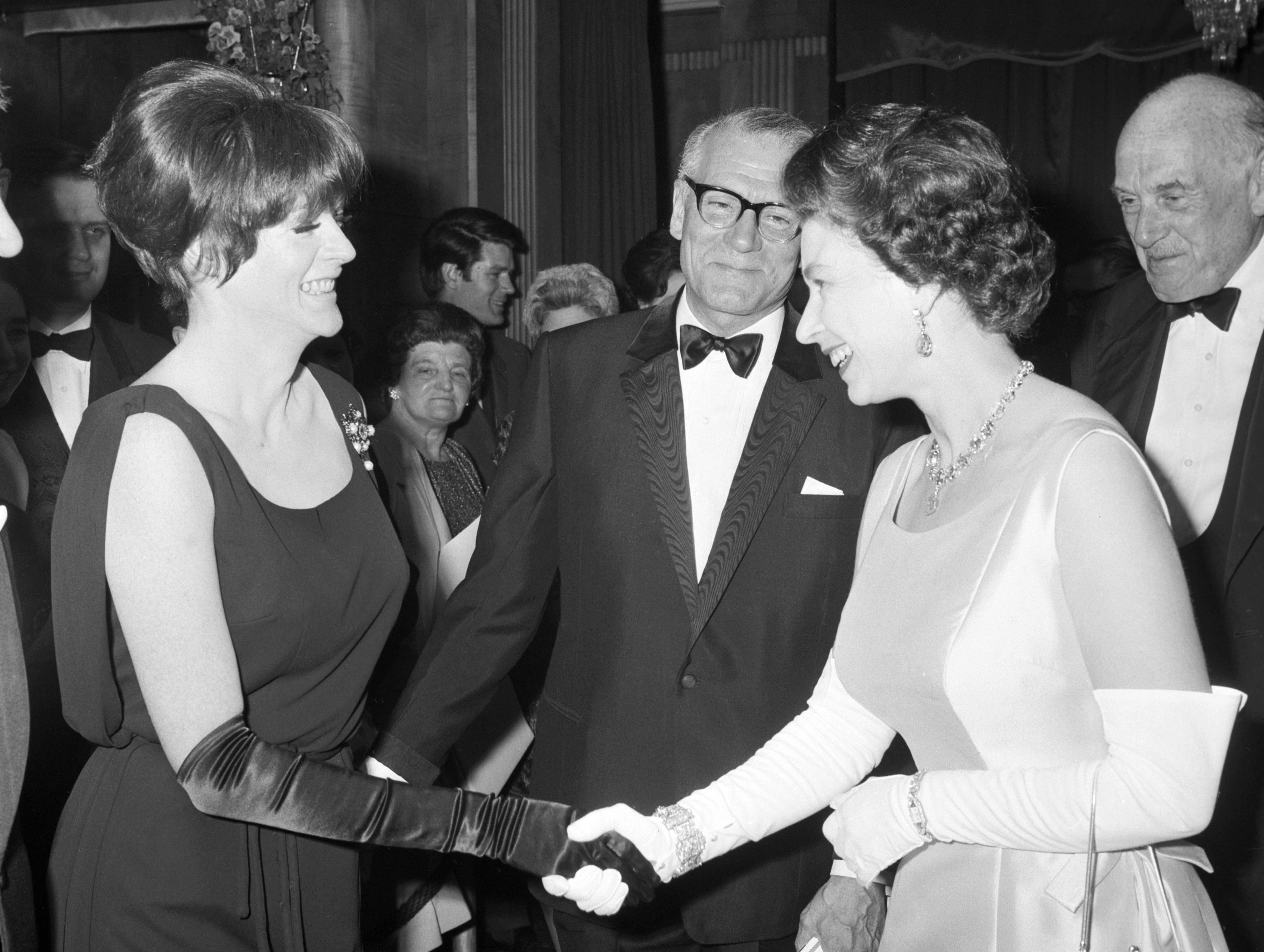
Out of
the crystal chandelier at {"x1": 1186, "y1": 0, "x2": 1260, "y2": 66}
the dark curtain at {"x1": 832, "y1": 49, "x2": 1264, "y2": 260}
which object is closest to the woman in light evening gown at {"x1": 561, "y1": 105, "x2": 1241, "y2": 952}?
the crystal chandelier at {"x1": 1186, "y1": 0, "x2": 1260, "y2": 66}

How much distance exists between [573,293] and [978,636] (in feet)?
11.0

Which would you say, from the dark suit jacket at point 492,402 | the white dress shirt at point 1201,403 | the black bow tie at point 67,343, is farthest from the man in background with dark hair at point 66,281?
the white dress shirt at point 1201,403

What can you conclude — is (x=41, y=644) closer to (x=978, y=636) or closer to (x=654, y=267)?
(x=978, y=636)

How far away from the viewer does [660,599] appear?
201 centimetres

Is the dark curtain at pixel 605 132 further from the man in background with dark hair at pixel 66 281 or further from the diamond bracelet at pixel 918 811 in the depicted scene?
the diamond bracelet at pixel 918 811

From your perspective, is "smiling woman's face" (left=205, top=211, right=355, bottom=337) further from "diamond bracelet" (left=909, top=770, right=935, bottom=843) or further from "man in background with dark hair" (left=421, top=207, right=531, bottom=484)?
"man in background with dark hair" (left=421, top=207, right=531, bottom=484)

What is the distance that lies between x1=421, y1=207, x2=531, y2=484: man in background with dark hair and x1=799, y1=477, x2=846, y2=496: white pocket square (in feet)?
8.09

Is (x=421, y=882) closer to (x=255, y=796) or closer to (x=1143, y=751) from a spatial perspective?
(x=255, y=796)

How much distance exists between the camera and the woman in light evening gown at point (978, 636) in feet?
4.14

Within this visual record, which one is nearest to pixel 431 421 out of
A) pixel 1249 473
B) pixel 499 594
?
pixel 499 594

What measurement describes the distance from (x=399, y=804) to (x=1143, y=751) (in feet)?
2.85

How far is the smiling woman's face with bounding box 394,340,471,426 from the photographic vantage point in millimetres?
3584

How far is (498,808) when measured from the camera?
157 centimetres

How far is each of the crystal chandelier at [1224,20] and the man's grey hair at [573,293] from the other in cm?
347
